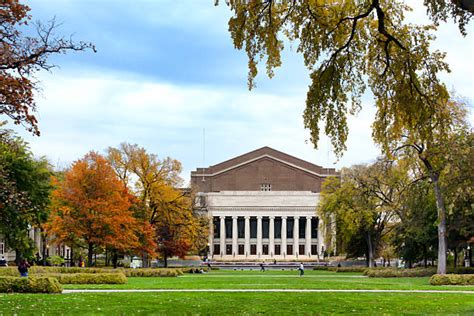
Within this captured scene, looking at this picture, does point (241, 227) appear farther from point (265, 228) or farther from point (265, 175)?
point (265, 175)

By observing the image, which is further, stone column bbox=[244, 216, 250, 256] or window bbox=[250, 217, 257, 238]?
window bbox=[250, 217, 257, 238]

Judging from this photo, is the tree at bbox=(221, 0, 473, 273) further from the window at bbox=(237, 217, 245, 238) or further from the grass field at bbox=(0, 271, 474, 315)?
the window at bbox=(237, 217, 245, 238)

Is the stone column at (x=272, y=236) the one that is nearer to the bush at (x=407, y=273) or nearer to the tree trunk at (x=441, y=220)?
the bush at (x=407, y=273)

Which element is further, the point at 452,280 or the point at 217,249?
the point at 217,249

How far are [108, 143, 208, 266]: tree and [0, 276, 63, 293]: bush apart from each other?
1243 inches

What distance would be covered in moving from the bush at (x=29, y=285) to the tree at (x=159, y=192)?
1243 inches

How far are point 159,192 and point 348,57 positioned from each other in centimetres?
4215

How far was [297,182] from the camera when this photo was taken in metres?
132

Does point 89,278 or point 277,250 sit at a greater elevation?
point 89,278

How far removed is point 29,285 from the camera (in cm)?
2605

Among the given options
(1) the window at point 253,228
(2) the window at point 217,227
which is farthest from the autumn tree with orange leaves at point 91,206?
(1) the window at point 253,228

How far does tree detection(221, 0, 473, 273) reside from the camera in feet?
62.6

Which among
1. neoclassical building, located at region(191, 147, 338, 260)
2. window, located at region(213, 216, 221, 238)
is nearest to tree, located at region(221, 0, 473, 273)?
neoclassical building, located at region(191, 147, 338, 260)

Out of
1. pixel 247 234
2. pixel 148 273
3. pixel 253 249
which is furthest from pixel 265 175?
pixel 148 273
